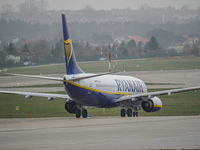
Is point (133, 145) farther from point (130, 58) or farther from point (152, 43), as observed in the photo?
point (152, 43)

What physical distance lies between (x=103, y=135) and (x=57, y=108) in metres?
21.5

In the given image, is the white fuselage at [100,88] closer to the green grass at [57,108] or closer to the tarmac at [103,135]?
the green grass at [57,108]

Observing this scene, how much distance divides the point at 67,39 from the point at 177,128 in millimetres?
10933

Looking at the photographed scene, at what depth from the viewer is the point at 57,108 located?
46.8 m


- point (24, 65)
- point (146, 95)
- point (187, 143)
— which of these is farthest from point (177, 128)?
point (24, 65)

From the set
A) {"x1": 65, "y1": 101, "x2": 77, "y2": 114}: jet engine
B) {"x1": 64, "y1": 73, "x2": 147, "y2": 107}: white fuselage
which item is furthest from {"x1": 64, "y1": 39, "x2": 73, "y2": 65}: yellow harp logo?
{"x1": 65, "y1": 101, "x2": 77, "y2": 114}: jet engine

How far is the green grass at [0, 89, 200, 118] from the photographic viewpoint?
1676 inches

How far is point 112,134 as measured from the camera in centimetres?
2612

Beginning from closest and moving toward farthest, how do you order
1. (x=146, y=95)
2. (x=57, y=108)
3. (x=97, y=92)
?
(x=146, y=95)
(x=97, y=92)
(x=57, y=108)

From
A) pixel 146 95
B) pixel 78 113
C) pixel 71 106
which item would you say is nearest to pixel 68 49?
pixel 71 106

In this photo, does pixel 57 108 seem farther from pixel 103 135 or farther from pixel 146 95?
pixel 103 135

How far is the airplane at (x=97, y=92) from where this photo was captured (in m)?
35.2

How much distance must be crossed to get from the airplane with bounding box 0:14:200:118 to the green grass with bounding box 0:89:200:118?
2477mm

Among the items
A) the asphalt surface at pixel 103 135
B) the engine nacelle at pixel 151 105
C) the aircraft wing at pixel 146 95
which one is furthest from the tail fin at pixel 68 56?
the engine nacelle at pixel 151 105
